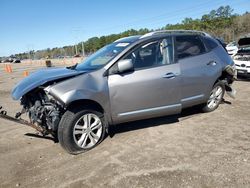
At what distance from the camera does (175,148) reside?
4246 millimetres

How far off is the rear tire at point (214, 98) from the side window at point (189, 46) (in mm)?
975

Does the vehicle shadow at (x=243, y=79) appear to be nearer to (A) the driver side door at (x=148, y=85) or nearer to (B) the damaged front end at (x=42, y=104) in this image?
(A) the driver side door at (x=148, y=85)

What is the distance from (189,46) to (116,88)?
2004 millimetres

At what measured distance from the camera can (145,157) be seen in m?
3.98

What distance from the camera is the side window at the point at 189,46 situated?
17.0 ft

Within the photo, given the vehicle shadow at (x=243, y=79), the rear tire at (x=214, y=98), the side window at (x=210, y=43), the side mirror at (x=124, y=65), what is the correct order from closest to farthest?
the side mirror at (x=124, y=65) < the side window at (x=210, y=43) < the rear tire at (x=214, y=98) < the vehicle shadow at (x=243, y=79)

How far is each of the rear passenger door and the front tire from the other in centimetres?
177

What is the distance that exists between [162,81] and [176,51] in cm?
75

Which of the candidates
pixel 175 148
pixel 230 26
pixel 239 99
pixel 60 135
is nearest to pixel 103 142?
pixel 60 135

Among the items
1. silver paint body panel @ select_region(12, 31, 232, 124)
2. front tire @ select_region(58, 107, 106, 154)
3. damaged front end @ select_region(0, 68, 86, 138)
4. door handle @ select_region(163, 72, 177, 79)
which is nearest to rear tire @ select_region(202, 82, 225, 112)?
silver paint body panel @ select_region(12, 31, 232, 124)

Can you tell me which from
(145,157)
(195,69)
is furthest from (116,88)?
(195,69)

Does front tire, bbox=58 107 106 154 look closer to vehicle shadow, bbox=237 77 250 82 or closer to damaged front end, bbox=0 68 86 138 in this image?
damaged front end, bbox=0 68 86 138

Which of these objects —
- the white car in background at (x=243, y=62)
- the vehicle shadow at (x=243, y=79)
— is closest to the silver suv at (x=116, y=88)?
the white car in background at (x=243, y=62)

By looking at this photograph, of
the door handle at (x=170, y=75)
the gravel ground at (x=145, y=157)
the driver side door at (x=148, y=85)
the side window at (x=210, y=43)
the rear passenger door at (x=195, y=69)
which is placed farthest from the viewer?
the side window at (x=210, y=43)
